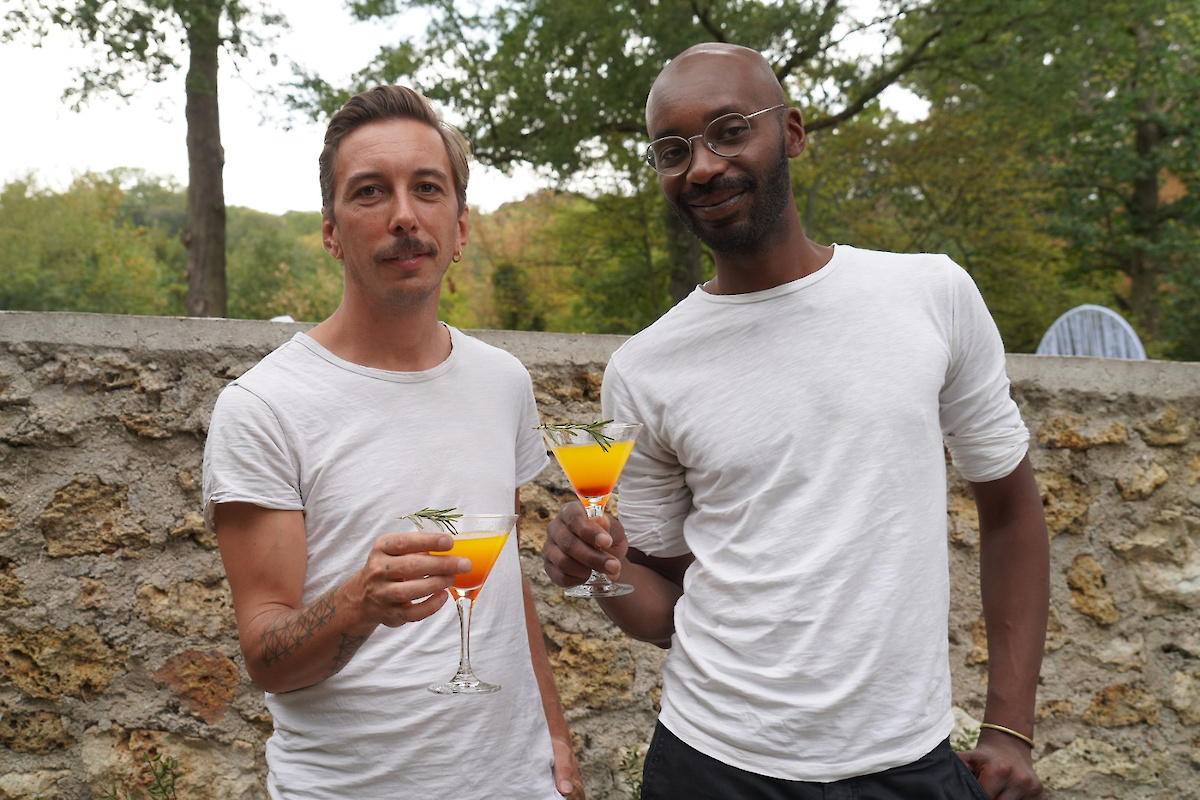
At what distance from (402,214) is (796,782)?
1.32 metres

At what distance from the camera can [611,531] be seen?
5.99ft

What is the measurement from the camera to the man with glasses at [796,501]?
1645 mm

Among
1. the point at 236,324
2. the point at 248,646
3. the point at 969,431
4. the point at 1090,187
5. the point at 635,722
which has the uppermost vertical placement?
the point at 1090,187

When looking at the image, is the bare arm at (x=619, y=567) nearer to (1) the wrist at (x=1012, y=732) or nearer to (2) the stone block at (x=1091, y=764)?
(1) the wrist at (x=1012, y=732)

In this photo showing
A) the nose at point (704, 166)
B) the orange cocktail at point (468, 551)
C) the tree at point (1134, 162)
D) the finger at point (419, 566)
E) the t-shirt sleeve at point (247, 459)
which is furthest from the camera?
the tree at point (1134, 162)

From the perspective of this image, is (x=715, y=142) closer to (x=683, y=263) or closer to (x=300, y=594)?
(x=300, y=594)

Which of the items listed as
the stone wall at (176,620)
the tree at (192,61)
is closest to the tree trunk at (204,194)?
the tree at (192,61)

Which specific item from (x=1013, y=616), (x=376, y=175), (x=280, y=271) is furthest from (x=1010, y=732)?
(x=280, y=271)

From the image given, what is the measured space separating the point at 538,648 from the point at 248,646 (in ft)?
2.31

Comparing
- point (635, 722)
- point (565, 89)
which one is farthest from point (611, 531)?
point (565, 89)

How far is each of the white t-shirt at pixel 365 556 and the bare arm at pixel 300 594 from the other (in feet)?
0.19

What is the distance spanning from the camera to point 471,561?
1631 mm

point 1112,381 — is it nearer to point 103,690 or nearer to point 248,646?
point 248,646

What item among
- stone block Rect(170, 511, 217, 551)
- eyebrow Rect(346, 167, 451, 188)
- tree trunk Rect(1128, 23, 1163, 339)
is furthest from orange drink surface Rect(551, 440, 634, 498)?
tree trunk Rect(1128, 23, 1163, 339)
